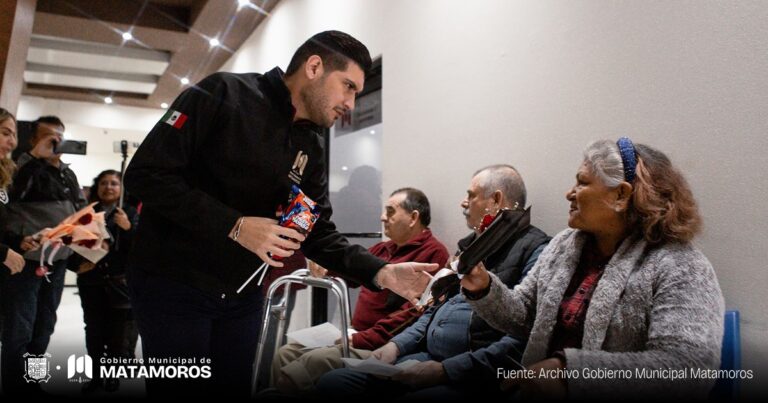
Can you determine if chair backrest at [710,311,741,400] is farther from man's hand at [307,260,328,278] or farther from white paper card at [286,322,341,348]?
man's hand at [307,260,328,278]

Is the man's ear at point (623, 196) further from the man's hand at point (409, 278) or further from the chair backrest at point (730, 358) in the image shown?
the man's hand at point (409, 278)

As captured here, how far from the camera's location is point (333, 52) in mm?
982

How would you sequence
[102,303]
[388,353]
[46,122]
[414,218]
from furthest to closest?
[102,303]
[414,218]
[46,122]
[388,353]

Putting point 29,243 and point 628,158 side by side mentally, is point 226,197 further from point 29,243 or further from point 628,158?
point 29,243

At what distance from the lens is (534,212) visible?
65.1 inches

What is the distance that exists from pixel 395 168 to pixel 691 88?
127cm

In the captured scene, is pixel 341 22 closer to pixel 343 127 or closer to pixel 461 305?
pixel 343 127

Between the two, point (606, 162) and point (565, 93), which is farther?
point (565, 93)

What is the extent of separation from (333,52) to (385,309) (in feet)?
3.63

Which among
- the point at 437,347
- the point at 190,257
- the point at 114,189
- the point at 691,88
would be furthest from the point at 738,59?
the point at 114,189

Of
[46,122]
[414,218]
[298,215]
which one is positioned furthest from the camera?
[414,218]

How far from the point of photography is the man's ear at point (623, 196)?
1.04 meters

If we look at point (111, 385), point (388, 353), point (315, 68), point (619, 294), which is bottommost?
point (388, 353)

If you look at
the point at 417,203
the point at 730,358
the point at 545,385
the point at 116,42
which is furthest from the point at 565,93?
the point at 116,42
